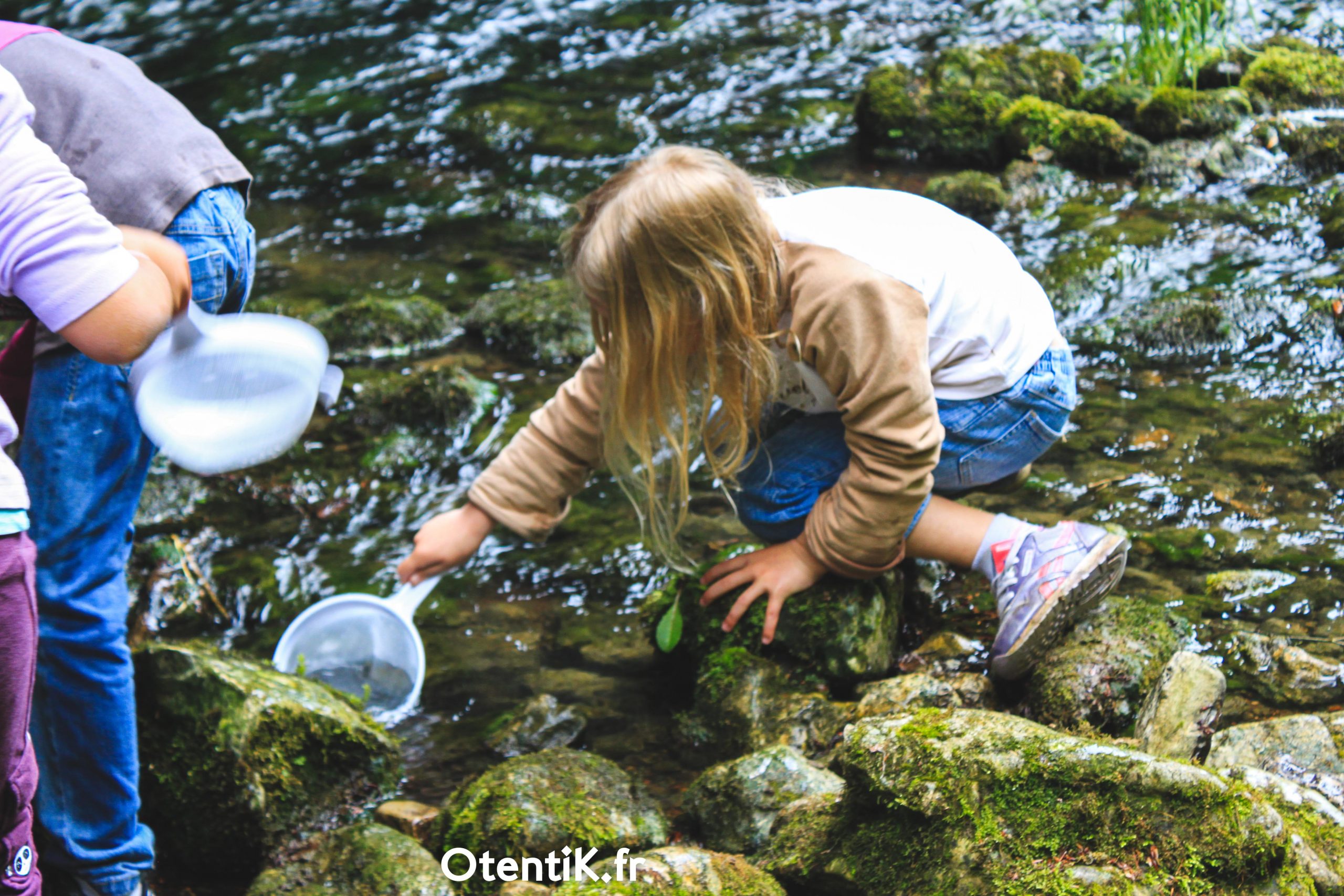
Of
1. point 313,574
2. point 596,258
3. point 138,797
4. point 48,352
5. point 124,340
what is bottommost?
point 313,574

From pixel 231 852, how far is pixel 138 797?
1.08 feet

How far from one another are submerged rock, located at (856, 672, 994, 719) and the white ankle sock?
0.26 meters

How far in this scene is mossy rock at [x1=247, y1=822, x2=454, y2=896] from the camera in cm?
210

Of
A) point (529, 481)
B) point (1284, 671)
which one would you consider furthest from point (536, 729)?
point (1284, 671)

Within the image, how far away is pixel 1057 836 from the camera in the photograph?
63.6 inches

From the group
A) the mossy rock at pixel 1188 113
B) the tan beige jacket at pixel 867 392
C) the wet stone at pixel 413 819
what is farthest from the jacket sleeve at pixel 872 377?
the mossy rock at pixel 1188 113

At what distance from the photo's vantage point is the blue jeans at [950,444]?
2586 millimetres

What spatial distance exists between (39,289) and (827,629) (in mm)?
1768

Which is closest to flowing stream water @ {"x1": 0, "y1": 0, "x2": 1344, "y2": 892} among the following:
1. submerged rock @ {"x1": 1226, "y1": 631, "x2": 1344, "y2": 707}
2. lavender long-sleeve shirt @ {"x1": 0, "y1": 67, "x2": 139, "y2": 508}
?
submerged rock @ {"x1": 1226, "y1": 631, "x2": 1344, "y2": 707}

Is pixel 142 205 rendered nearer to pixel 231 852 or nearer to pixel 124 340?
pixel 124 340

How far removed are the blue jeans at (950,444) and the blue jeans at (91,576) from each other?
129 centimetres

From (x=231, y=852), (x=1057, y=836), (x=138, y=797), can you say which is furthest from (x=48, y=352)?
(x=1057, y=836)

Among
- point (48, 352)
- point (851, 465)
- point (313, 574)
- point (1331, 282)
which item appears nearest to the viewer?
point (48, 352)

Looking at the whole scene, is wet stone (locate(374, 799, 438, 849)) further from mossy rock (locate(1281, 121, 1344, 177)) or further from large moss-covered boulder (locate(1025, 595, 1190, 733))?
mossy rock (locate(1281, 121, 1344, 177))
